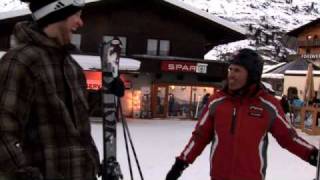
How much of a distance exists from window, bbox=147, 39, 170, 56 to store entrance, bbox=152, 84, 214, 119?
62.0 inches

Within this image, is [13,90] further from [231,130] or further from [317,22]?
[317,22]

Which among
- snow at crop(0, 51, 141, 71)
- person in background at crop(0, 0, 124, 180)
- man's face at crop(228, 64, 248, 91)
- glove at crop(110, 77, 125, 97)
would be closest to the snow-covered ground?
glove at crop(110, 77, 125, 97)

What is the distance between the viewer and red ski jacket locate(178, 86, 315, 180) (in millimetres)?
3564

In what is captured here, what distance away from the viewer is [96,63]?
22906mm

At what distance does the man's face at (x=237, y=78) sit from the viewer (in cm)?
366

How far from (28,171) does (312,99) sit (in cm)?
2256

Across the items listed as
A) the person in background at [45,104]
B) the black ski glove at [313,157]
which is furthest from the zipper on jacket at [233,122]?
the person in background at [45,104]

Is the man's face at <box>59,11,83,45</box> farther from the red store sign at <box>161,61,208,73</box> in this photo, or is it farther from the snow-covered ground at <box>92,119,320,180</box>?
the red store sign at <box>161,61,208,73</box>

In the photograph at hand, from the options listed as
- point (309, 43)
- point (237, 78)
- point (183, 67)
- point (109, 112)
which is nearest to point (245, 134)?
point (237, 78)

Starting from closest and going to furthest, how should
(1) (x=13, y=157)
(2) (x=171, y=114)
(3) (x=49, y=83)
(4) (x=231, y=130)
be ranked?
(1) (x=13, y=157), (3) (x=49, y=83), (4) (x=231, y=130), (2) (x=171, y=114)

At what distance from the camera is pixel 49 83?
219 cm

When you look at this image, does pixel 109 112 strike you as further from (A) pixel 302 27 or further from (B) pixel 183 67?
(A) pixel 302 27

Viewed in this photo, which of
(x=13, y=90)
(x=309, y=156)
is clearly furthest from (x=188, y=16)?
(x=13, y=90)

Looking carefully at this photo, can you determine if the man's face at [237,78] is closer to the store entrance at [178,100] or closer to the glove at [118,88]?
the glove at [118,88]
